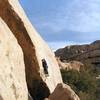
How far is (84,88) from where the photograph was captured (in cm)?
4378

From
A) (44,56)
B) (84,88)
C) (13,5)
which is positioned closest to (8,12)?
(13,5)

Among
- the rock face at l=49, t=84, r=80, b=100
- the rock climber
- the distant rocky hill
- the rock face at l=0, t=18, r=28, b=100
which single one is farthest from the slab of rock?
the distant rocky hill

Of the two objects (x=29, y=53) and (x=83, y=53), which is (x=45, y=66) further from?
(x=83, y=53)

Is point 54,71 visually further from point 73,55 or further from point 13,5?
point 73,55

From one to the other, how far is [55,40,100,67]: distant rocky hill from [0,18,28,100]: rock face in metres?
48.9

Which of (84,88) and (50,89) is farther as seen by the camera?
(84,88)

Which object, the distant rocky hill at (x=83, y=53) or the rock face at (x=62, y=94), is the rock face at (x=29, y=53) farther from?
the distant rocky hill at (x=83, y=53)

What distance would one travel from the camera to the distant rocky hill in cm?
7019

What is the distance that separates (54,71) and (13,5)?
4586mm

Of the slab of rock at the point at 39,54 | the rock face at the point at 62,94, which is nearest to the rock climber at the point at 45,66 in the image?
the slab of rock at the point at 39,54

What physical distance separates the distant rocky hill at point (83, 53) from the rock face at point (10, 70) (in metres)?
48.9

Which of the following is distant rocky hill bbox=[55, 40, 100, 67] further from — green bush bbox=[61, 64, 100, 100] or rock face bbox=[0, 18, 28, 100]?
rock face bbox=[0, 18, 28, 100]

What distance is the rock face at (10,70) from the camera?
56.1ft

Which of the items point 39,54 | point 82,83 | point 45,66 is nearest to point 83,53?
point 82,83
